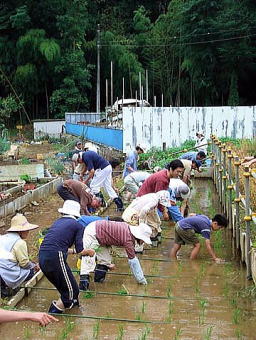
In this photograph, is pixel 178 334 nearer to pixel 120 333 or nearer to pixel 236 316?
pixel 120 333

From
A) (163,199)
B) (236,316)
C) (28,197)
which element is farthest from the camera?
(28,197)

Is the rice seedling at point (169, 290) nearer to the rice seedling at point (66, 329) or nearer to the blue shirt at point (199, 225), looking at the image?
the blue shirt at point (199, 225)

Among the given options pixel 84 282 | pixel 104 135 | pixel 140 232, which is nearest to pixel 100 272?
pixel 84 282

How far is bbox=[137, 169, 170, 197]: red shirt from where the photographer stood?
8.38 metres

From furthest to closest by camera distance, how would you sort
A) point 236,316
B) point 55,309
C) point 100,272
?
point 100,272 < point 55,309 < point 236,316

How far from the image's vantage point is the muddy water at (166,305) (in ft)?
17.5

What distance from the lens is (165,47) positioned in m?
37.9

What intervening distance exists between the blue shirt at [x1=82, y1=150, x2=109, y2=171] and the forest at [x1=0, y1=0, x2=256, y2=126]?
Answer: 2543cm

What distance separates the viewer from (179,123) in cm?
2019

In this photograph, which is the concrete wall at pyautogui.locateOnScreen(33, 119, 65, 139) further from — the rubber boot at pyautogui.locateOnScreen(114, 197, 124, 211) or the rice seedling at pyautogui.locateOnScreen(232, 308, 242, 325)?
the rice seedling at pyautogui.locateOnScreen(232, 308, 242, 325)

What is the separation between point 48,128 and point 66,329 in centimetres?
3168

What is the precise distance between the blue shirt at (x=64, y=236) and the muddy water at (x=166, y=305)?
709mm

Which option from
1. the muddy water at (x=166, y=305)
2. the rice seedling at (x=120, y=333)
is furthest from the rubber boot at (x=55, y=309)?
the rice seedling at (x=120, y=333)

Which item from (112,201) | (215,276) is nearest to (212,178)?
(112,201)
